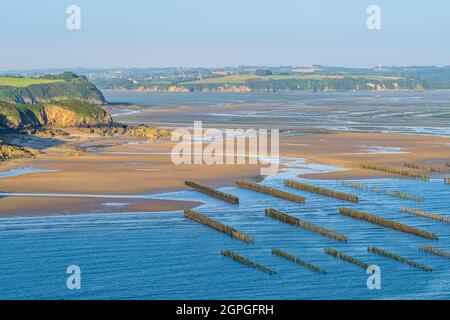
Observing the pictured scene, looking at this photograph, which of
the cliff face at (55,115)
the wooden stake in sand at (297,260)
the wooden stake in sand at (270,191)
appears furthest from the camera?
the cliff face at (55,115)

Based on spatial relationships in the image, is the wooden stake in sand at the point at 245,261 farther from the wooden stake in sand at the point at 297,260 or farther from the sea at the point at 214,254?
the wooden stake in sand at the point at 297,260

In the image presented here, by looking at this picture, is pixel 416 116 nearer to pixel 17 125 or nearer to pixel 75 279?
pixel 17 125

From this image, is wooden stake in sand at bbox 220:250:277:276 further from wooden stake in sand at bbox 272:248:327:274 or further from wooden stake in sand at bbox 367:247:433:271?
wooden stake in sand at bbox 367:247:433:271

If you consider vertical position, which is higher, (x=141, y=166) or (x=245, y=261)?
(x=141, y=166)

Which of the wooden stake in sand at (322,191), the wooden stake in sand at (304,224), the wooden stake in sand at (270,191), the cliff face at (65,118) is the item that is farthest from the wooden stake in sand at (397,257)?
the cliff face at (65,118)

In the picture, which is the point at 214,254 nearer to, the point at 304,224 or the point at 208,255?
the point at 208,255

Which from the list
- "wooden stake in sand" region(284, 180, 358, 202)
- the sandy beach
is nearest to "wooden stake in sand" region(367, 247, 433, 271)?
"wooden stake in sand" region(284, 180, 358, 202)

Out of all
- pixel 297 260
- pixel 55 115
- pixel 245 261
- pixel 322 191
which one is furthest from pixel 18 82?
pixel 297 260
